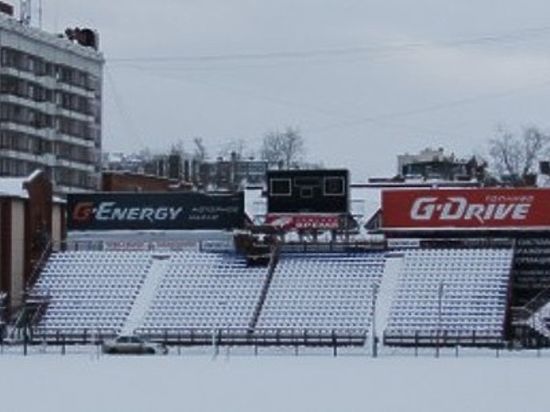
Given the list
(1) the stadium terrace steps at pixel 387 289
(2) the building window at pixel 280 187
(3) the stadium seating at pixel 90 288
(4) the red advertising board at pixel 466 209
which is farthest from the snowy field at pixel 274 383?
(2) the building window at pixel 280 187

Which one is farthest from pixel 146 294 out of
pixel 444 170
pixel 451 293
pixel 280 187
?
pixel 444 170

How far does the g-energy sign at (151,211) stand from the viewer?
3231 inches

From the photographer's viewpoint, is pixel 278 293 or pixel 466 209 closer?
pixel 278 293

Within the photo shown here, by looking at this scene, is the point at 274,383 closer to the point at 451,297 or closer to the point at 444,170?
the point at 451,297

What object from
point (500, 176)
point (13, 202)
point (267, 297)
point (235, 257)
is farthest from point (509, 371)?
point (500, 176)

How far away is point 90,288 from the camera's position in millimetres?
76375

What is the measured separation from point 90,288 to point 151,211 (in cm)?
792

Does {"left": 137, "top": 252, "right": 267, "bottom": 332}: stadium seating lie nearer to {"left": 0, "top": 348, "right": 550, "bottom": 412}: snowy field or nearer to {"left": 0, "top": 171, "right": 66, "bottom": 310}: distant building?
{"left": 0, "top": 171, "right": 66, "bottom": 310}: distant building

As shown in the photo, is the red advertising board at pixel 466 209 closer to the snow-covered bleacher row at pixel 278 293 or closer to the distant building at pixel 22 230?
the snow-covered bleacher row at pixel 278 293

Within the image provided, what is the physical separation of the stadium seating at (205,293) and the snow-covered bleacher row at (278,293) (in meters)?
0.05

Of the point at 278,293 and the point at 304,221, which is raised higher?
the point at 304,221

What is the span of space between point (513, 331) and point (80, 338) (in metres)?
19.2

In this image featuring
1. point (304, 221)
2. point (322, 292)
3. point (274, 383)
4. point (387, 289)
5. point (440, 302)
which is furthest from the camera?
point (304, 221)

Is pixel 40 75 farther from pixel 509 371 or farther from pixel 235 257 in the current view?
pixel 509 371
